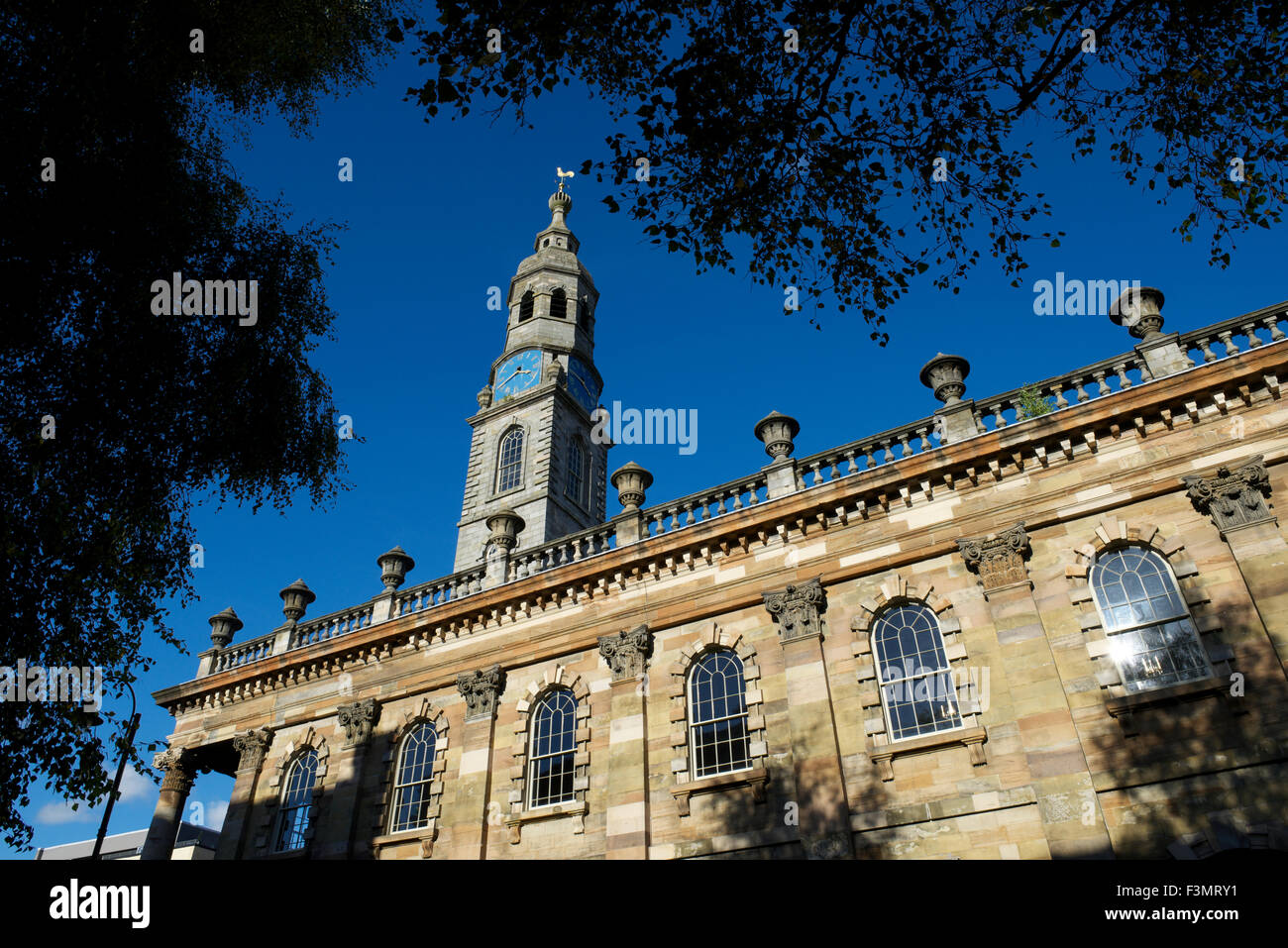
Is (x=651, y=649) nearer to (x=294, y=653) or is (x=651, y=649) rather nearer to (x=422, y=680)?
(x=422, y=680)

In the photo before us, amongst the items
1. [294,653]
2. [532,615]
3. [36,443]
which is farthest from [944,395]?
[294,653]

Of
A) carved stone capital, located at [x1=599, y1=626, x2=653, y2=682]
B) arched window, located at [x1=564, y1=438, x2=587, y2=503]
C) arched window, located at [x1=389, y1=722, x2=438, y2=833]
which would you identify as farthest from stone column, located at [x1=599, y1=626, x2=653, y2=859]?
arched window, located at [x1=564, y1=438, x2=587, y2=503]

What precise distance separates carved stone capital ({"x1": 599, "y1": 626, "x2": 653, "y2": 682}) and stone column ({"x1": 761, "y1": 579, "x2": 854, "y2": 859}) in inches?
116

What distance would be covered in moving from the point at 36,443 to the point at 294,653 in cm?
1407

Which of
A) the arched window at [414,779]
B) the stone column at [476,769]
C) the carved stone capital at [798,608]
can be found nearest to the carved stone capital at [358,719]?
the arched window at [414,779]

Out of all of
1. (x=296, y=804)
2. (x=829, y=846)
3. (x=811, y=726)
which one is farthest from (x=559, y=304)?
(x=829, y=846)

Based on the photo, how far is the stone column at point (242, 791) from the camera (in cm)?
2261

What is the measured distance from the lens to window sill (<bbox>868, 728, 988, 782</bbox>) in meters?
14.7

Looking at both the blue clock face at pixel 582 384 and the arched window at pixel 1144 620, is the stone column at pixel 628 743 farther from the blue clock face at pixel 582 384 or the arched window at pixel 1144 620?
the blue clock face at pixel 582 384

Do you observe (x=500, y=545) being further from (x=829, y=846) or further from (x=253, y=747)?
(x=829, y=846)

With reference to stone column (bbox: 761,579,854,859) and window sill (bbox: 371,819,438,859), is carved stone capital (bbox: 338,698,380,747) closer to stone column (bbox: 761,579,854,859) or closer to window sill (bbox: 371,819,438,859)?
window sill (bbox: 371,819,438,859)
